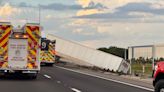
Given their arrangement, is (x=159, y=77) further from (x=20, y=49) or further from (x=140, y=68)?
(x=140, y=68)

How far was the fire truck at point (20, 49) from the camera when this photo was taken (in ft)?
87.0

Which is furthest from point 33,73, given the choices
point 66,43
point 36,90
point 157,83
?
point 66,43

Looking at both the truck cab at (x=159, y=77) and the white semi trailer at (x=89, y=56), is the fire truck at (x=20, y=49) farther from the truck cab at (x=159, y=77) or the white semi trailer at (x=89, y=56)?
the truck cab at (x=159, y=77)

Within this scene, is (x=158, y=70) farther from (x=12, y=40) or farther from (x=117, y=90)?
(x=12, y=40)

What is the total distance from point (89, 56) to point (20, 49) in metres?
21.5

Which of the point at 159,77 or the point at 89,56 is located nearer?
the point at 159,77

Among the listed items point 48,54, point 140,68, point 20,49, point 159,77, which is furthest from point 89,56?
point 159,77

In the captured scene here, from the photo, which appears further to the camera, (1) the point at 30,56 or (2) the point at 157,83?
(1) the point at 30,56

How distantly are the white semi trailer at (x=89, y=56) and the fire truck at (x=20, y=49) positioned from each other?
9.62 m

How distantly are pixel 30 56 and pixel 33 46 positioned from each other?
55 centimetres

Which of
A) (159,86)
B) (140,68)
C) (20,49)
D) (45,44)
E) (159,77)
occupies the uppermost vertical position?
(159,77)

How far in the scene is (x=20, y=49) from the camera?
26.9 meters

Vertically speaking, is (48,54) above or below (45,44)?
below

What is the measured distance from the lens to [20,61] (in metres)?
26.8
